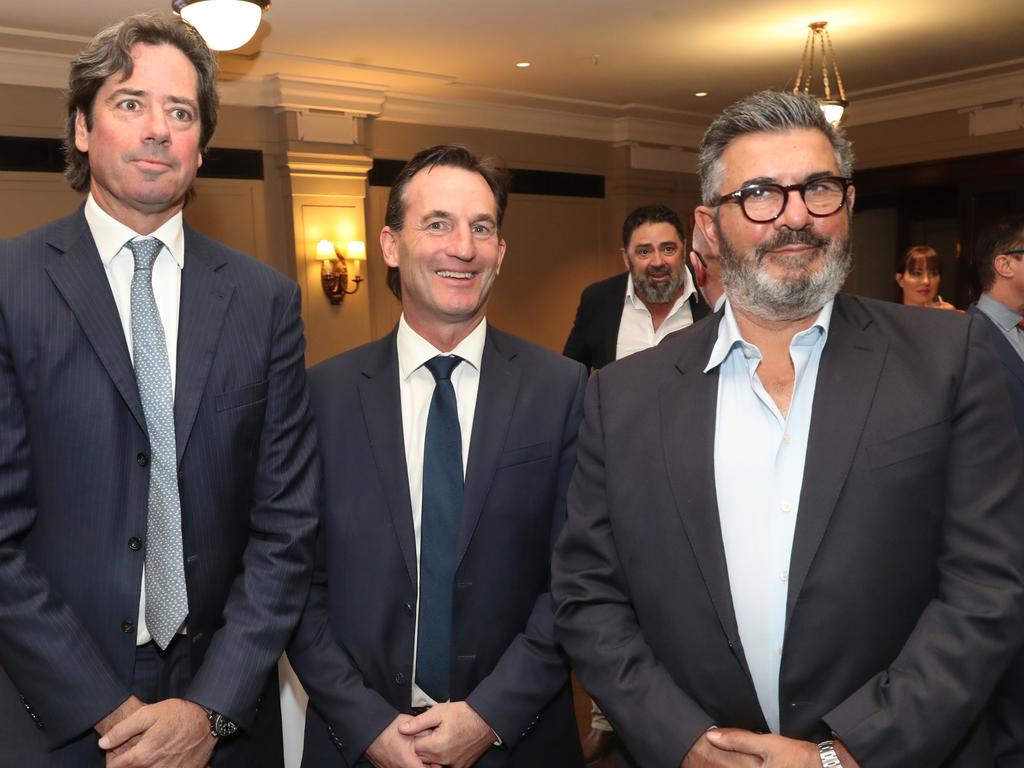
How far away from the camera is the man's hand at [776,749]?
138 cm

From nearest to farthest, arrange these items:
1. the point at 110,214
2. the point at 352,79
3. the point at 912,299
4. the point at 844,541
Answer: the point at 844,541 → the point at 110,214 → the point at 912,299 → the point at 352,79

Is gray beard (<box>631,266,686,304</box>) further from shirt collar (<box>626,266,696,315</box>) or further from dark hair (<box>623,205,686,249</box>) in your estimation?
dark hair (<box>623,205,686,249</box>)

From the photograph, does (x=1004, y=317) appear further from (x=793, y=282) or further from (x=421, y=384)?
(x=421, y=384)

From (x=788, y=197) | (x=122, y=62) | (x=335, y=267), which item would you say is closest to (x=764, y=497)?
(x=788, y=197)

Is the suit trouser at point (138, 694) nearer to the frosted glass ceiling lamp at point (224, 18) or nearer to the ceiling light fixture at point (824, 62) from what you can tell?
the frosted glass ceiling lamp at point (224, 18)

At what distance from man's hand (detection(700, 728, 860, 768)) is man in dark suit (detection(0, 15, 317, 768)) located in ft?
2.75

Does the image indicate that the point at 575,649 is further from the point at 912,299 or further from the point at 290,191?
the point at 290,191

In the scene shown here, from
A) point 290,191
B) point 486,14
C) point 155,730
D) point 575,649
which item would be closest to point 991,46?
point 486,14

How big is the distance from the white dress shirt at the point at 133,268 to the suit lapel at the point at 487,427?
23.3 inches

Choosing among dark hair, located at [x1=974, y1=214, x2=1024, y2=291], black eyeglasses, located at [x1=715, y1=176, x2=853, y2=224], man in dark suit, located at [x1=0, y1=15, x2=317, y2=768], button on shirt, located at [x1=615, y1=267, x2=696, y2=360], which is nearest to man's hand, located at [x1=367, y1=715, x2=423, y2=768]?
man in dark suit, located at [x1=0, y1=15, x2=317, y2=768]

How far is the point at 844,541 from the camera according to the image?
4.69 ft

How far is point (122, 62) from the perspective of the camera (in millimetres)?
1648

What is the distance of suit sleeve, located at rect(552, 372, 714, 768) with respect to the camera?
147 cm

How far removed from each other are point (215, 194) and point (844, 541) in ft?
23.2
